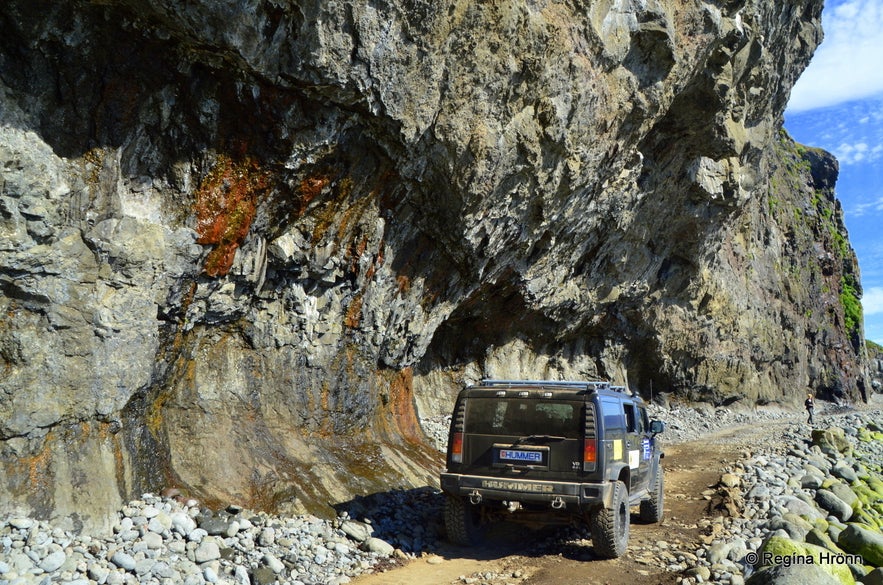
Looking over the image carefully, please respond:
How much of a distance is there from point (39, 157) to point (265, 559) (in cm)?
563

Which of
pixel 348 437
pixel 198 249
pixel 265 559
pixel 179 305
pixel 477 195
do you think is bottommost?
pixel 265 559

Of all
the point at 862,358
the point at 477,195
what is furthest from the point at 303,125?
the point at 862,358

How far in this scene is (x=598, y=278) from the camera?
81.3ft

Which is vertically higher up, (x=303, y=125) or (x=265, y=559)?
(x=303, y=125)

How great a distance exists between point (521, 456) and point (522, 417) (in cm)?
52

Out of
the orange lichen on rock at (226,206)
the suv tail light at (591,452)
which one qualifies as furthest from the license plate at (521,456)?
the orange lichen on rock at (226,206)

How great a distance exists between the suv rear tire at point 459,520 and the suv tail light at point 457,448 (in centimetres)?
54

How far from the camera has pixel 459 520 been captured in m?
9.02

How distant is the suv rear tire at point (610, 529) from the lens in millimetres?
8273

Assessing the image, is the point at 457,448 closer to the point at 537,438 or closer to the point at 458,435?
the point at 458,435

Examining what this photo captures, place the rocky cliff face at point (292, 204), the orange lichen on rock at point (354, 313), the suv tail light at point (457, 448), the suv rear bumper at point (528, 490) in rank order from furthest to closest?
1. the orange lichen on rock at point (354, 313)
2. the suv tail light at point (457, 448)
3. the suv rear bumper at point (528, 490)
4. the rocky cliff face at point (292, 204)

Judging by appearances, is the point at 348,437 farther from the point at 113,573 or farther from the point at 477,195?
the point at 113,573

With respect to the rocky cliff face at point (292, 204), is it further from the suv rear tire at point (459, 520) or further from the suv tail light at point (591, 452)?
the suv tail light at point (591, 452)

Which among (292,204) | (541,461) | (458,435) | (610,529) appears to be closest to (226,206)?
(292,204)
